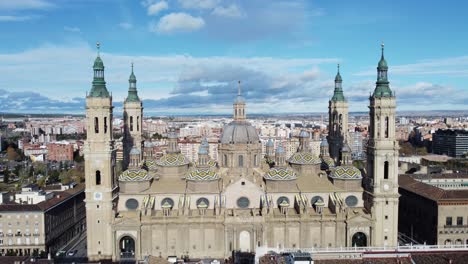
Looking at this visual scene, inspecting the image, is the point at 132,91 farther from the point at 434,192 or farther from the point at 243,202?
the point at 434,192

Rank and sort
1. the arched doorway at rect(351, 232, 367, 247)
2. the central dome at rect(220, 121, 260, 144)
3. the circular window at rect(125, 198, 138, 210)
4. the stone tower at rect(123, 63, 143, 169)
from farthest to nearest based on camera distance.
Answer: the stone tower at rect(123, 63, 143, 169), the central dome at rect(220, 121, 260, 144), the circular window at rect(125, 198, 138, 210), the arched doorway at rect(351, 232, 367, 247)

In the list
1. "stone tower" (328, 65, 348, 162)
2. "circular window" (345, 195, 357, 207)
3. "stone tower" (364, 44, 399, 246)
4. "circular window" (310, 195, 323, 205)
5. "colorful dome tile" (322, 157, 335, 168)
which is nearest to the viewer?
"stone tower" (364, 44, 399, 246)

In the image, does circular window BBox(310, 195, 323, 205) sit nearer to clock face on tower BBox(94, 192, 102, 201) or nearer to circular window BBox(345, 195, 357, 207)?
circular window BBox(345, 195, 357, 207)

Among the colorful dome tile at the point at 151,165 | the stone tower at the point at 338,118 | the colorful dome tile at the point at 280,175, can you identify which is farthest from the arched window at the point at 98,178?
the stone tower at the point at 338,118

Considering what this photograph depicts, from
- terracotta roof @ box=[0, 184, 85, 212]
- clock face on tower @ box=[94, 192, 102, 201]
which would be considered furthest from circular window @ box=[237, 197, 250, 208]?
terracotta roof @ box=[0, 184, 85, 212]

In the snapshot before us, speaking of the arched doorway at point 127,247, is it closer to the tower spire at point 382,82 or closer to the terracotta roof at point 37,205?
the terracotta roof at point 37,205

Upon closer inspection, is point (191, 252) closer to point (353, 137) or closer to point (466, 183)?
point (466, 183)
